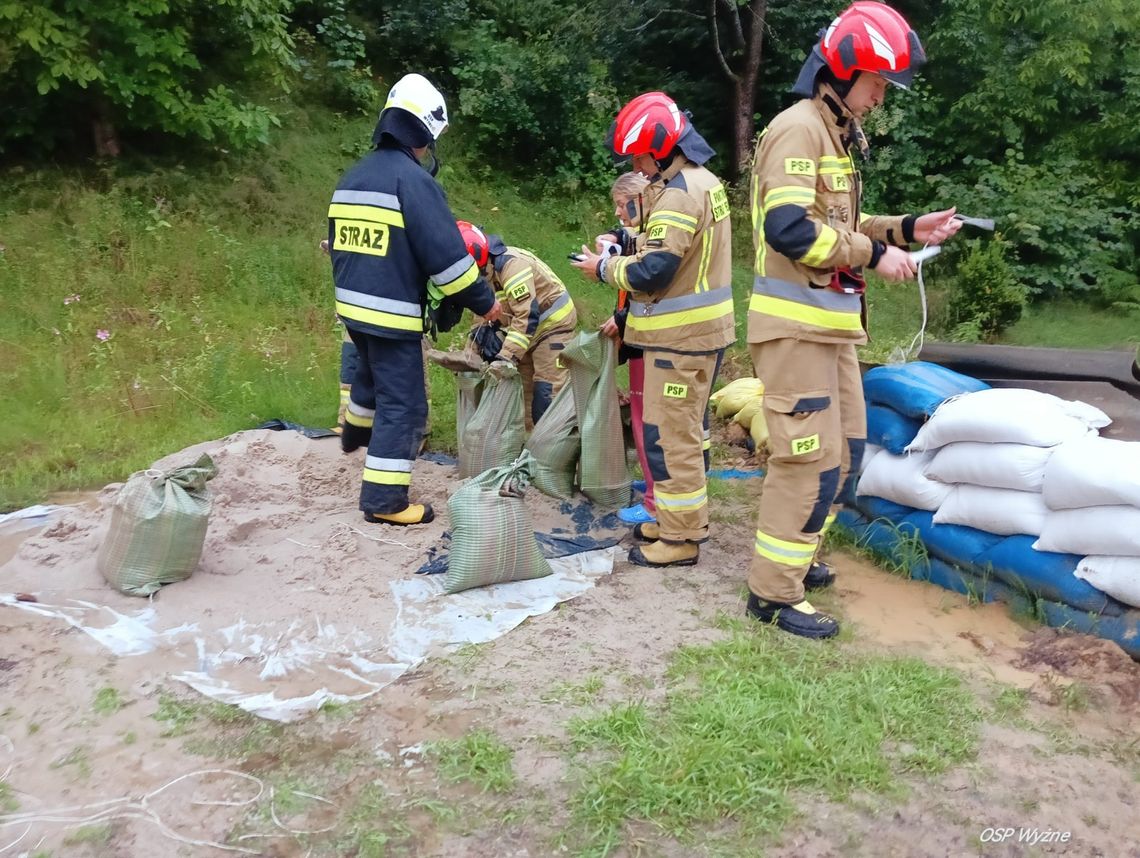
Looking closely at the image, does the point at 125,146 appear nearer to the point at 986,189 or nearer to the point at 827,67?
the point at 827,67

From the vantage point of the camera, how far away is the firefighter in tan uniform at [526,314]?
4.96 m

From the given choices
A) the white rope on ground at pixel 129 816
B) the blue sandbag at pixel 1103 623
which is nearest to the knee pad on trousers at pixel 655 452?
the blue sandbag at pixel 1103 623

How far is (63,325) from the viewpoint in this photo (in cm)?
699

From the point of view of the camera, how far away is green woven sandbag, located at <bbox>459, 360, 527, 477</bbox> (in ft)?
15.5

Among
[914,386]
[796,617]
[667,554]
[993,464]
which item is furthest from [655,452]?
[993,464]

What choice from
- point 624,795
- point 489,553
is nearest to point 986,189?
point 489,553

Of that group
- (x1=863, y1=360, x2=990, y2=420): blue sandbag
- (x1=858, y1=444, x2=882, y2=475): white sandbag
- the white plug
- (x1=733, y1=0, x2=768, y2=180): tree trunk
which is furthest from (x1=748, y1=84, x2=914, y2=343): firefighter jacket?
(x1=733, y1=0, x2=768, y2=180): tree trunk

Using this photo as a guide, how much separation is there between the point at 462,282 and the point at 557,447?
0.99m

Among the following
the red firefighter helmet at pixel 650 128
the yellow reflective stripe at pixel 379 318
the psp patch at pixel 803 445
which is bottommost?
the psp patch at pixel 803 445

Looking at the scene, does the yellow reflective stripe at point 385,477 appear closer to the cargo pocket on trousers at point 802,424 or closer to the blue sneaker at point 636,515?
the blue sneaker at point 636,515

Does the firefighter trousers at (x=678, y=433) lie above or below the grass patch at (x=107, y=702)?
above

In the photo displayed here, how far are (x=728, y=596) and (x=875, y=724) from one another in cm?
101

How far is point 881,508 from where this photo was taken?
13.9 feet

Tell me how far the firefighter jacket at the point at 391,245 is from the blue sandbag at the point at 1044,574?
2.55 metres
